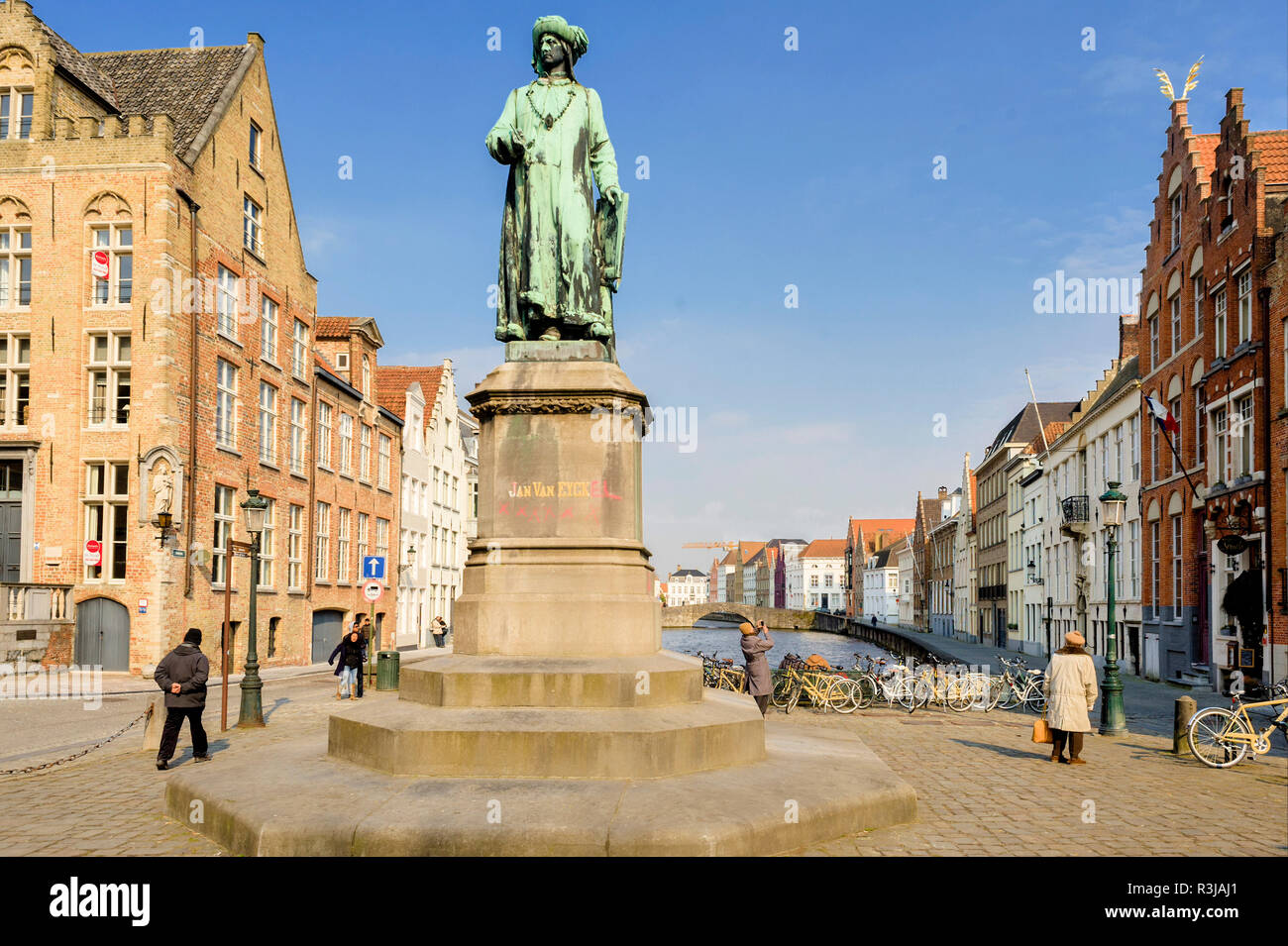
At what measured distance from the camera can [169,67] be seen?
33000mm

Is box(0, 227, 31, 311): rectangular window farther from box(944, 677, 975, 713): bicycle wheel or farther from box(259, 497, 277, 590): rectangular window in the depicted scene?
box(944, 677, 975, 713): bicycle wheel

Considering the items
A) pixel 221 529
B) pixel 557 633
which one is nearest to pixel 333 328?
pixel 221 529

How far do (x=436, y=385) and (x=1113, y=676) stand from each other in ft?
140

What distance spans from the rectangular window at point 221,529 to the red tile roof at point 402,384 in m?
17.2

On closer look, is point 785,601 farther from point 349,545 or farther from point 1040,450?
point 349,545

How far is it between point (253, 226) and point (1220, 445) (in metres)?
29.6

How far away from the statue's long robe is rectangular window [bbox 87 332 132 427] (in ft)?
66.6

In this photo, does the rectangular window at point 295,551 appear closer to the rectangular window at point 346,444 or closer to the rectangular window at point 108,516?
the rectangular window at point 346,444

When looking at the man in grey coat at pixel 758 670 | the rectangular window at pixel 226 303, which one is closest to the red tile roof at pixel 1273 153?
the man in grey coat at pixel 758 670

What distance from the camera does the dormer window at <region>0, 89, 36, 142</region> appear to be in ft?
92.6

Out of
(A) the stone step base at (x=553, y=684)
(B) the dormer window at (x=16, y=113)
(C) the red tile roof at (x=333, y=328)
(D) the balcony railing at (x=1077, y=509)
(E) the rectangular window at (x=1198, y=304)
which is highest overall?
(B) the dormer window at (x=16, y=113)

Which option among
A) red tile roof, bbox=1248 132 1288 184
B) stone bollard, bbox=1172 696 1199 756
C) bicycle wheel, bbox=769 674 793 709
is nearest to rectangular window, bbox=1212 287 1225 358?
red tile roof, bbox=1248 132 1288 184

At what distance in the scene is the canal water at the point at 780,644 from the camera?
70887 millimetres
